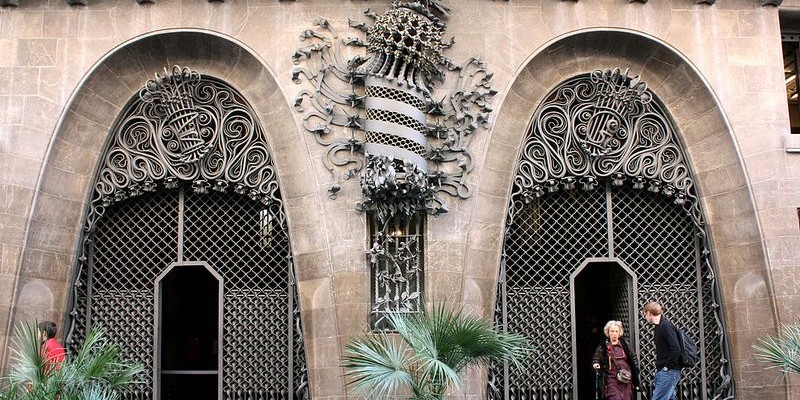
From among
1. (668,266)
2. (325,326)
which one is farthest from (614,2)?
(325,326)

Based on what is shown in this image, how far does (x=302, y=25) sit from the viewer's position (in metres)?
11.4

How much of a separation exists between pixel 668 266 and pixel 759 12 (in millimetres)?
3734

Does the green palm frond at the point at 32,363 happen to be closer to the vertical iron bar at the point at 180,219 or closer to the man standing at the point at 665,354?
the vertical iron bar at the point at 180,219

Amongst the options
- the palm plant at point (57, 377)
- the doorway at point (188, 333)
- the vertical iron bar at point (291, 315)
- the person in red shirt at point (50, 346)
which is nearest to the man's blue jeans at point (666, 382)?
the vertical iron bar at point (291, 315)

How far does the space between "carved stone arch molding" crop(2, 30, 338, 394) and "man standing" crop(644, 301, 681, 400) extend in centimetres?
396

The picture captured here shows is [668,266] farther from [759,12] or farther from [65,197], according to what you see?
[65,197]

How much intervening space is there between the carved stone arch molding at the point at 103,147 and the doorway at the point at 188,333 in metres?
1.35

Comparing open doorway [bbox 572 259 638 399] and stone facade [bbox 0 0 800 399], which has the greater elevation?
stone facade [bbox 0 0 800 399]

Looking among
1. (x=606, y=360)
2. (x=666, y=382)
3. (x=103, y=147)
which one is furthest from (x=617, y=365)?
(x=103, y=147)

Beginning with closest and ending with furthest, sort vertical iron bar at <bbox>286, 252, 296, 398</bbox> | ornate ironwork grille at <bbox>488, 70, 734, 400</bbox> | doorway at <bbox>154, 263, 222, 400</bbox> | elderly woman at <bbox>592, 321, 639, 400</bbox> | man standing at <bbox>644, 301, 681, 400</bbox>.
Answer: man standing at <bbox>644, 301, 681, 400</bbox> < elderly woman at <bbox>592, 321, 639, 400</bbox> < vertical iron bar at <bbox>286, 252, 296, 398</bbox> < ornate ironwork grille at <bbox>488, 70, 734, 400</bbox> < doorway at <bbox>154, 263, 222, 400</bbox>

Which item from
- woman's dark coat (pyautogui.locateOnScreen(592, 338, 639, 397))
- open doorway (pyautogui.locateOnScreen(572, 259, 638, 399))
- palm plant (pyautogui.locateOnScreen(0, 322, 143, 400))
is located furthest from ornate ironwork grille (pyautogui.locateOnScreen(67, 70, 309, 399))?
open doorway (pyautogui.locateOnScreen(572, 259, 638, 399))

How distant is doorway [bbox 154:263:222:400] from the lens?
1168 centimetres

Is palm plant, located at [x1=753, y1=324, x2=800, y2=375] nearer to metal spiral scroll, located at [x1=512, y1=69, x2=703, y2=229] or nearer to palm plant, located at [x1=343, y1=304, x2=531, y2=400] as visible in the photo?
metal spiral scroll, located at [x1=512, y1=69, x2=703, y2=229]

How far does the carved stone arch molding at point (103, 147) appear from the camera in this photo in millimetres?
11086
